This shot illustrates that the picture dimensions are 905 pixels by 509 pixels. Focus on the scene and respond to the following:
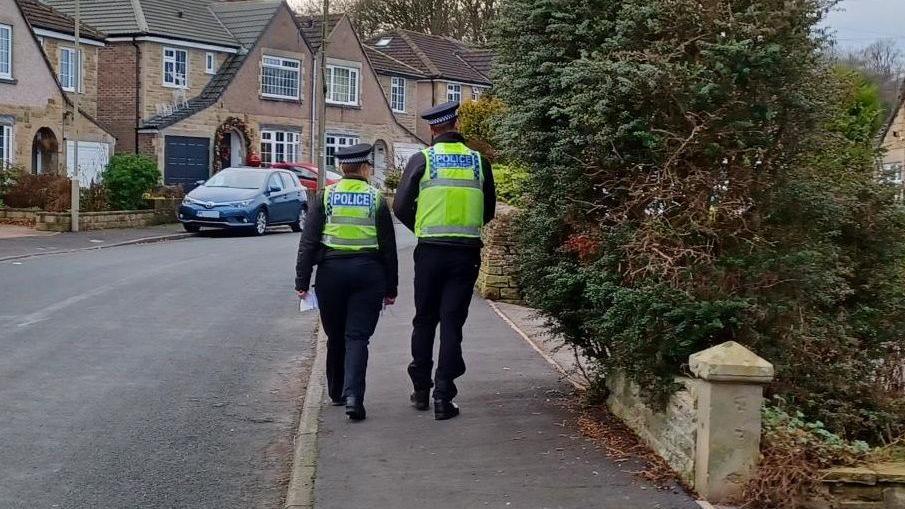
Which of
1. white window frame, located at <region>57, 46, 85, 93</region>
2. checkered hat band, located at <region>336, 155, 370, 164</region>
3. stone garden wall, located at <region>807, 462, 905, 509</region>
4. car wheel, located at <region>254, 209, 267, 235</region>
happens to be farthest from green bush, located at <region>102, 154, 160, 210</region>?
stone garden wall, located at <region>807, 462, 905, 509</region>

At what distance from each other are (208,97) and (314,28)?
9.92 meters

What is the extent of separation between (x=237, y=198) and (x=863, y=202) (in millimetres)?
20935

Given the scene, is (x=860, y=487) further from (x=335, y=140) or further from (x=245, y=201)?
(x=335, y=140)

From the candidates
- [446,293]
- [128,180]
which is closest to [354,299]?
[446,293]

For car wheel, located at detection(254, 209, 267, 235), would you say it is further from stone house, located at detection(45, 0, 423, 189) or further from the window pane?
stone house, located at detection(45, 0, 423, 189)

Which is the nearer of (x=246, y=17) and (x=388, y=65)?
(x=246, y=17)

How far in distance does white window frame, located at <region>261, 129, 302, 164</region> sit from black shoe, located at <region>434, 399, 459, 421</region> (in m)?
37.7

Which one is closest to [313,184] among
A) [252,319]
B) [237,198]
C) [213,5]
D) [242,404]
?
[237,198]

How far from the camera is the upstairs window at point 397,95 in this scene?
2127 inches

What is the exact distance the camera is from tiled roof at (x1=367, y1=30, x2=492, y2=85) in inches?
2138

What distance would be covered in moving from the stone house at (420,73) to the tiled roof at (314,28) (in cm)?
337

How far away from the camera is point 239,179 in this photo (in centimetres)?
2759

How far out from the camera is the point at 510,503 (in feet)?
18.6

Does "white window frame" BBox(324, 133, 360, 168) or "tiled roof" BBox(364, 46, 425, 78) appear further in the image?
"tiled roof" BBox(364, 46, 425, 78)
